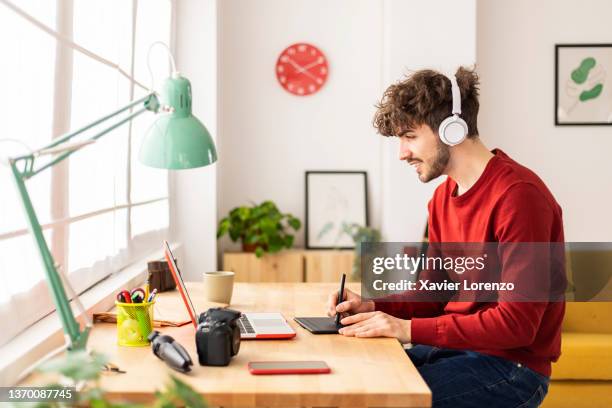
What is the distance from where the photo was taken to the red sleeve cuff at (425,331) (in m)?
1.83

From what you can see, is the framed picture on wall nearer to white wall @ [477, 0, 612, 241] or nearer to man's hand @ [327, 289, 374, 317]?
white wall @ [477, 0, 612, 241]

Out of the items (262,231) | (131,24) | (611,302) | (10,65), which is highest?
(131,24)

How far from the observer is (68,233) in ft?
7.02

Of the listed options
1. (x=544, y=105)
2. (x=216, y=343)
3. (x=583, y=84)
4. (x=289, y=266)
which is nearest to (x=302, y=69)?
→ (x=289, y=266)

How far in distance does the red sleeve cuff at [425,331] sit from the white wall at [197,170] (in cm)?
238

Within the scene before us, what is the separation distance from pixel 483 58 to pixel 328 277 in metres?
1.73

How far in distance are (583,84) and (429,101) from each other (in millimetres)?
2924

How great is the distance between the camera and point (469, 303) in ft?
6.66

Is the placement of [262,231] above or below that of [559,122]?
below

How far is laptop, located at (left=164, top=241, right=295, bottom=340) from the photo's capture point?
177 centimetres

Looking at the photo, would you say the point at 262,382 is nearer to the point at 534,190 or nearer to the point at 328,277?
the point at 534,190

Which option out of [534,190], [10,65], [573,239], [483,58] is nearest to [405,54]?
[483,58]

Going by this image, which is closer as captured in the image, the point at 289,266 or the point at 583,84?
the point at 289,266

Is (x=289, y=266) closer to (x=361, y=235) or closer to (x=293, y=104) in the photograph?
(x=361, y=235)
